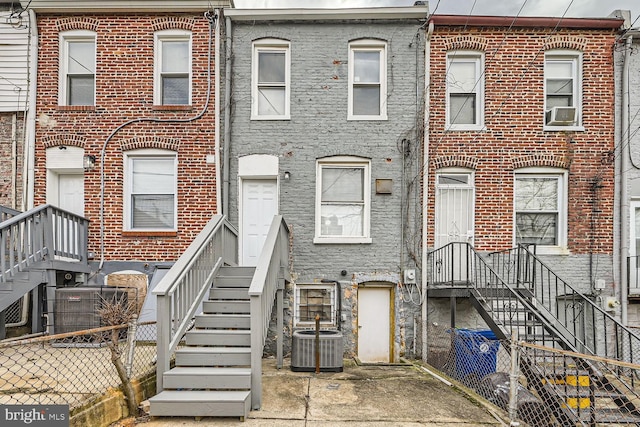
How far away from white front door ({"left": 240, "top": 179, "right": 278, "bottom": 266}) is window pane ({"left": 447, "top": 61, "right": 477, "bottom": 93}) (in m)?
4.50

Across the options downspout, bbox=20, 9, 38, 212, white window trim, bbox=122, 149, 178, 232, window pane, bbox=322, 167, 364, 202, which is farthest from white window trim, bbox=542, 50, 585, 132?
downspout, bbox=20, 9, 38, 212

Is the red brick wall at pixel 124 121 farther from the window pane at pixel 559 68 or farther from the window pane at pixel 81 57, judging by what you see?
the window pane at pixel 559 68

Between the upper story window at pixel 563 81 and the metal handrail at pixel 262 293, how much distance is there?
6.40m

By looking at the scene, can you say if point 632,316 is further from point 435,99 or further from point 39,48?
point 39,48

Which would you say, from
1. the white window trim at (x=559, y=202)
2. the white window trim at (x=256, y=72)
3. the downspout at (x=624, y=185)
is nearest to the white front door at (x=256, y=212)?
the white window trim at (x=256, y=72)

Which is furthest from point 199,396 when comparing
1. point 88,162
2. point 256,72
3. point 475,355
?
point 256,72

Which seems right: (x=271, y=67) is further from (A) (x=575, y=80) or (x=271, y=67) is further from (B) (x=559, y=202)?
(B) (x=559, y=202)

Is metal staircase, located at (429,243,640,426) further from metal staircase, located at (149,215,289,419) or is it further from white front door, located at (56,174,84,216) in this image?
white front door, located at (56,174,84,216)

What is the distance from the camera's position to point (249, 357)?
5672 millimetres

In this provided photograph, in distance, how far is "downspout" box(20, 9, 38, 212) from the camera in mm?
8969

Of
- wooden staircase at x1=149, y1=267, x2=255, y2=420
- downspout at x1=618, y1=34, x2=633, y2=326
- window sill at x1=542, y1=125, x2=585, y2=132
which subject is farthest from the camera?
window sill at x1=542, y1=125, x2=585, y2=132

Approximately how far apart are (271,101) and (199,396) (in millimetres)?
6380

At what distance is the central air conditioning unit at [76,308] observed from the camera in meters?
7.47

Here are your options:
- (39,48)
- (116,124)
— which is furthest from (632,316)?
(39,48)
